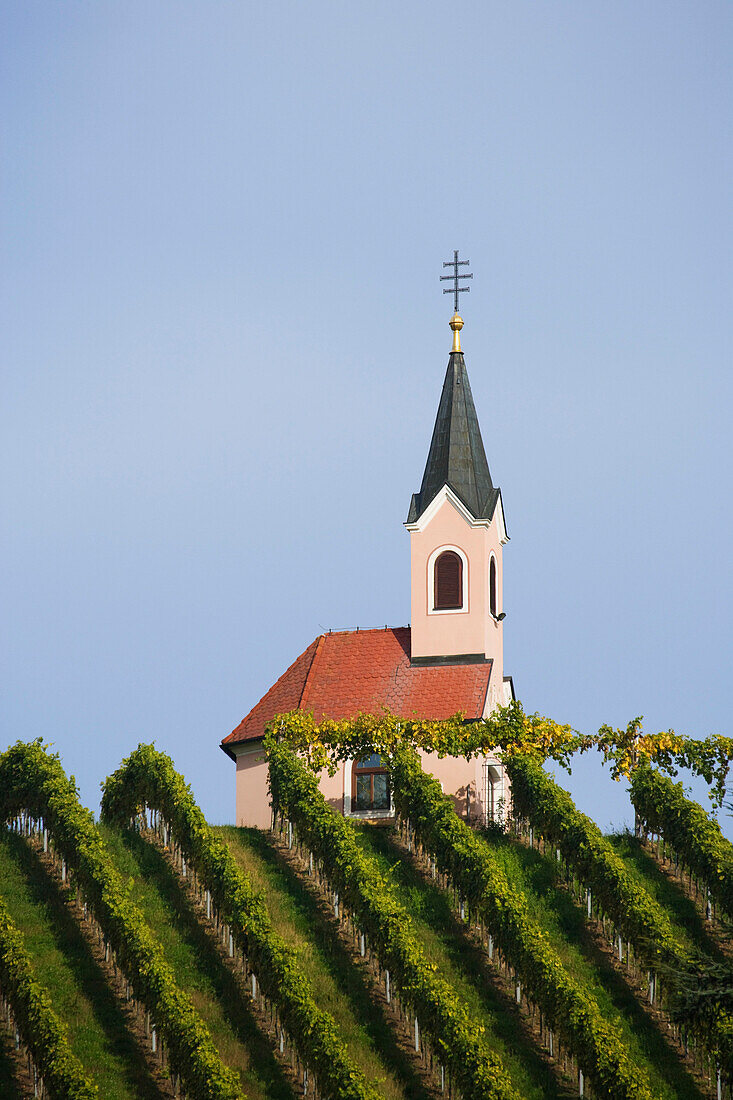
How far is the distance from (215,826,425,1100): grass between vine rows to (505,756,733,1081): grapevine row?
21.4 ft

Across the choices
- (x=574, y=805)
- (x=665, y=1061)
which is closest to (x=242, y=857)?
(x=574, y=805)

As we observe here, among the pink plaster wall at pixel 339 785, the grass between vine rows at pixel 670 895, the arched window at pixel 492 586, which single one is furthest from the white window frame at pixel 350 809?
the arched window at pixel 492 586

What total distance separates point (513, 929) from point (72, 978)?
35.3 feet

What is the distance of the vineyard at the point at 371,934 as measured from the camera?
33000mm

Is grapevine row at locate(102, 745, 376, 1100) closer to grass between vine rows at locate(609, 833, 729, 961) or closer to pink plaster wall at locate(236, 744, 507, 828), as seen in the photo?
pink plaster wall at locate(236, 744, 507, 828)

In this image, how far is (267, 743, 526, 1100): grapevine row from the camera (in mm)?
32688

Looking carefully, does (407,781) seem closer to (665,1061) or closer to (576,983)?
(576,983)

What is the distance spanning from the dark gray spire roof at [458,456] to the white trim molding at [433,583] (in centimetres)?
142

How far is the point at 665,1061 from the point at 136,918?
12879mm

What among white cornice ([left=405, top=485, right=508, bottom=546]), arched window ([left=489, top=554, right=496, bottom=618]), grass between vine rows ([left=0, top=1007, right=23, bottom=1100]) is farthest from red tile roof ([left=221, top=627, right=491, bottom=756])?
grass between vine rows ([left=0, top=1007, right=23, bottom=1100])

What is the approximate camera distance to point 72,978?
36.3m

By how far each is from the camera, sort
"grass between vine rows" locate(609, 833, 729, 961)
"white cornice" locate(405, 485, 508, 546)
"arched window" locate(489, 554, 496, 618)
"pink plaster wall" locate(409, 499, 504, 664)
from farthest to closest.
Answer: "arched window" locate(489, 554, 496, 618) → "white cornice" locate(405, 485, 508, 546) → "pink plaster wall" locate(409, 499, 504, 664) → "grass between vine rows" locate(609, 833, 729, 961)

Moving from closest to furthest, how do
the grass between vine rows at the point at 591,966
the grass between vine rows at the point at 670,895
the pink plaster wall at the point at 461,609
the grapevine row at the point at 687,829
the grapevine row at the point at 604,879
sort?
the grass between vine rows at the point at 591,966 → the grapevine row at the point at 604,879 → the grass between vine rows at the point at 670,895 → the grapevine row at the point at 687,829 → the pink plaster wall at the point at 461,609

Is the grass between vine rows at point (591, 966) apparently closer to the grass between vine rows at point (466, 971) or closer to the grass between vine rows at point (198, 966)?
the grass between vine rows at point (466, 971)
